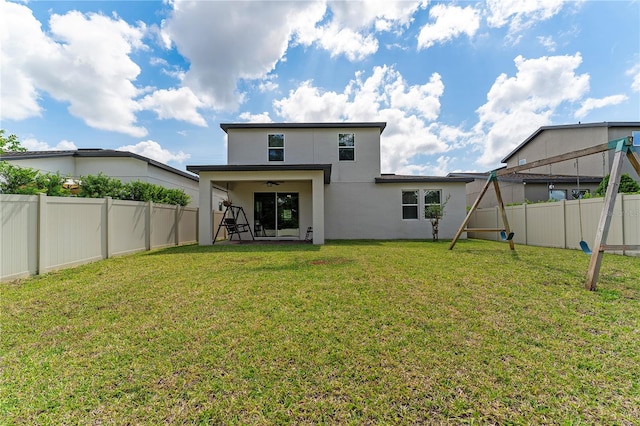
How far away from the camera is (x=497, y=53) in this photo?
10203 mm

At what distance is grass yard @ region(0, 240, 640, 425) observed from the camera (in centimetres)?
184

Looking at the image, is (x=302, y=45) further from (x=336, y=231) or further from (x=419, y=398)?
(x=419, y=398)

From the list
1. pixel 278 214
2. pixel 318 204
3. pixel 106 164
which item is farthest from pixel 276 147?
pixel 106 164

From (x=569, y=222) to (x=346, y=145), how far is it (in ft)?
30.3

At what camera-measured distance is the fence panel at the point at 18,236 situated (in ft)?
15.5

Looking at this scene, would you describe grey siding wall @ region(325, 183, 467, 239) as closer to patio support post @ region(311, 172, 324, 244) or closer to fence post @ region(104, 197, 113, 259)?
patio support post @ region(311, 172, 324, 244)

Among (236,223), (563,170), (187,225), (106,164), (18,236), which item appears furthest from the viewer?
(563,170)

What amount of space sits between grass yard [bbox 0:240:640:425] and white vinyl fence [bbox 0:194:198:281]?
41.4 inches

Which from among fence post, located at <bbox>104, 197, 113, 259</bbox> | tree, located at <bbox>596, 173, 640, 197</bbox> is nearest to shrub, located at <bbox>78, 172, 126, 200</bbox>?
fence post, located at <bbox>104, 197, 113, 259</bbox>

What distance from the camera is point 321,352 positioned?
2463mm

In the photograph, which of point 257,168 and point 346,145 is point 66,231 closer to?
point 257,168

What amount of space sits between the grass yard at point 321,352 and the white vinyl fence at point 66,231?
3.45 feet

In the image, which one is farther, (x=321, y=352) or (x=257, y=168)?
(x=257, y=168)

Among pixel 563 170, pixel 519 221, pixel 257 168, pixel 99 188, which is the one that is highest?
pixel 563 170
